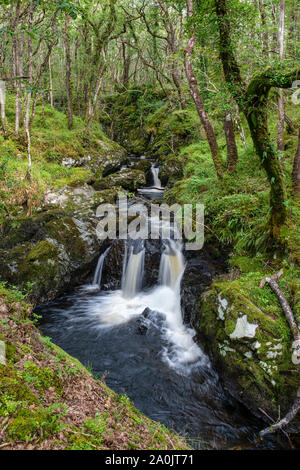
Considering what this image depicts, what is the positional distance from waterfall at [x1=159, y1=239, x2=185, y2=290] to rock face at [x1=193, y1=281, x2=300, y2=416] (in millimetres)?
3117

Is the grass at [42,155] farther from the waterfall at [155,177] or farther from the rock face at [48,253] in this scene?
the waterfall at [155,177]

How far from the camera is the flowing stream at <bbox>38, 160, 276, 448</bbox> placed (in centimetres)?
456

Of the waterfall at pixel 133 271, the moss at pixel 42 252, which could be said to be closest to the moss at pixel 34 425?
the moss at pixel 42 252

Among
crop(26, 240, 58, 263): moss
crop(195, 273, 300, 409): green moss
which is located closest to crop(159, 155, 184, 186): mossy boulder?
crop(26, 240, 58, 263): moss

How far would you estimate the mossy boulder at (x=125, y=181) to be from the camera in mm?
14111

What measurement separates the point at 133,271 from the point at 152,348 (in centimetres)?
338

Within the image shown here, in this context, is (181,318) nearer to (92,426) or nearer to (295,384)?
(295,384)

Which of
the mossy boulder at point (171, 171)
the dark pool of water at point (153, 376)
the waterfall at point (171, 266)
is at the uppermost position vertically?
the mossy boulder at point (171, 171)

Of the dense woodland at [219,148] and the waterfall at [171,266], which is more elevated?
the dense woodland at [219,148]

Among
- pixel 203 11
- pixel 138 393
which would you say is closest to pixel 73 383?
pixel 138 393

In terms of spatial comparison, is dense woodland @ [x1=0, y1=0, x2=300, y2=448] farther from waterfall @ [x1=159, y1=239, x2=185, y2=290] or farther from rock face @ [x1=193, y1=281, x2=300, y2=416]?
waterfall @ [x1=159, y1=239, x2=185, y2=290]

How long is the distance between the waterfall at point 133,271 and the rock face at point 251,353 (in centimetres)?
395

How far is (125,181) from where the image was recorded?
50.0ft

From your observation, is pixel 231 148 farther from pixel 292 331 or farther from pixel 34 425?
pixel 34 425
